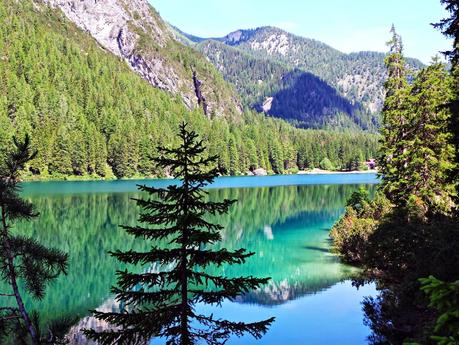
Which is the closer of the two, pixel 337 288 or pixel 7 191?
pixel 7 191

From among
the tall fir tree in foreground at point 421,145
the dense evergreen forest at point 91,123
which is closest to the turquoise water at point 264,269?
the tall fir tree in foreground at point 421,145

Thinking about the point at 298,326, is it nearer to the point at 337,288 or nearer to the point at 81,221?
the point at 337,288

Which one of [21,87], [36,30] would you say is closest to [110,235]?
[21,87]

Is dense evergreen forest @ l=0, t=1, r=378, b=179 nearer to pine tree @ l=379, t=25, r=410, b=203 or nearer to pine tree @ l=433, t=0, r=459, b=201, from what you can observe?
pine tree @ l=379, t=25, r=410, b=203

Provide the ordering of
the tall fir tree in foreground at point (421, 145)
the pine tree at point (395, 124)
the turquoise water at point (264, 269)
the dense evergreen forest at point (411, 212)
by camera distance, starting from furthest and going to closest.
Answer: the pine tree at point (395, 124) → the tall fir tree in foreground at point (421, 145) → the turquoise water at point (264, 269) → the dense evergreen forest at point (411, 212)

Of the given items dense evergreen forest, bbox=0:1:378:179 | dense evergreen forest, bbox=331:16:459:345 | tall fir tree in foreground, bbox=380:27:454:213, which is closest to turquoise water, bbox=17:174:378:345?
dense evergreen forest, bbox=331:16:459:345

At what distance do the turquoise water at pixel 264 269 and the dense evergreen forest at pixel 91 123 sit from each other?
6744cm

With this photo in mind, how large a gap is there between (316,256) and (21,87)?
457ft

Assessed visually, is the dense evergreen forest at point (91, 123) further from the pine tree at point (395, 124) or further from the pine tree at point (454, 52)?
the pine tree at point (454, 52)

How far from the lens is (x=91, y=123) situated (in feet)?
480

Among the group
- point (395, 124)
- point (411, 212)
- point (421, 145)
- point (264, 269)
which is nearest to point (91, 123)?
point (395, 124)

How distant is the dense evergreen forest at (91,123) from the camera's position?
129m

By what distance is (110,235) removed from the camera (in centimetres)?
4306

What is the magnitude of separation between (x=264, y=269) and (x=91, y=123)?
417ft
